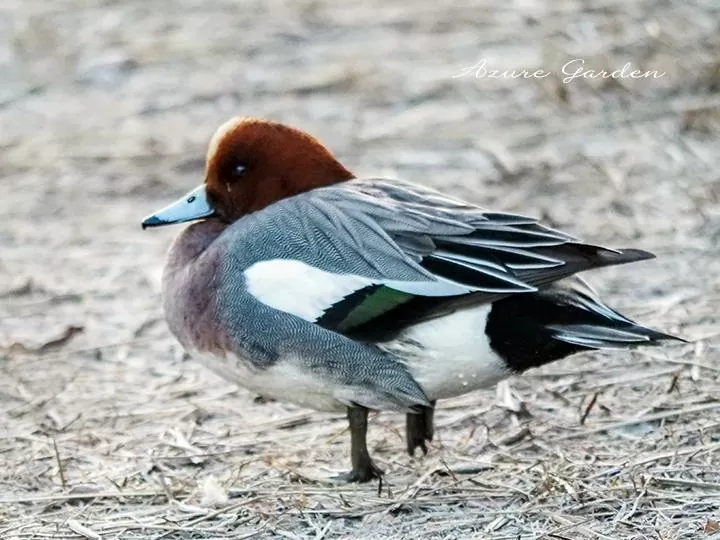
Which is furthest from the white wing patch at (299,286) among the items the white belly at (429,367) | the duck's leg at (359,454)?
the duck's leg at (359,454)

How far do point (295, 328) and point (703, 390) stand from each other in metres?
1.21

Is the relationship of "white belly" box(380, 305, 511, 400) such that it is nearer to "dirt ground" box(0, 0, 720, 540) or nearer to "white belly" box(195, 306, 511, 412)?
"white belly" box(195, 306, 511, 412)

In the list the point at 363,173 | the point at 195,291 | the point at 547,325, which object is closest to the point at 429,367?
the point at 547,325

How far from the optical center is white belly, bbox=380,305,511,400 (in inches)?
127

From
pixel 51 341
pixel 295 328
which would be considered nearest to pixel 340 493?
pixel 295 328

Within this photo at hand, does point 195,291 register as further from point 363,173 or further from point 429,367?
point 363,173

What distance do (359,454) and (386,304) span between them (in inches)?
17.7

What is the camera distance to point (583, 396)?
387 centimetres

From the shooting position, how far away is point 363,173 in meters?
5.86

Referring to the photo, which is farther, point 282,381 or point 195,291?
point 195,291

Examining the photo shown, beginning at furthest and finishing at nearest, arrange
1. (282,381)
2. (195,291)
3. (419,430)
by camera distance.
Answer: (419,430) → (195,291) → (282,381)

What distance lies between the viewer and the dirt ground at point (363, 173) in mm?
3285

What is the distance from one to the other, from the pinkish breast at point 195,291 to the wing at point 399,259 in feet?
0.42

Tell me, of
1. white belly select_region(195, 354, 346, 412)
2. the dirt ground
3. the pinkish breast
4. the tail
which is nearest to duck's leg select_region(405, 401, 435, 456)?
the dirt ground
